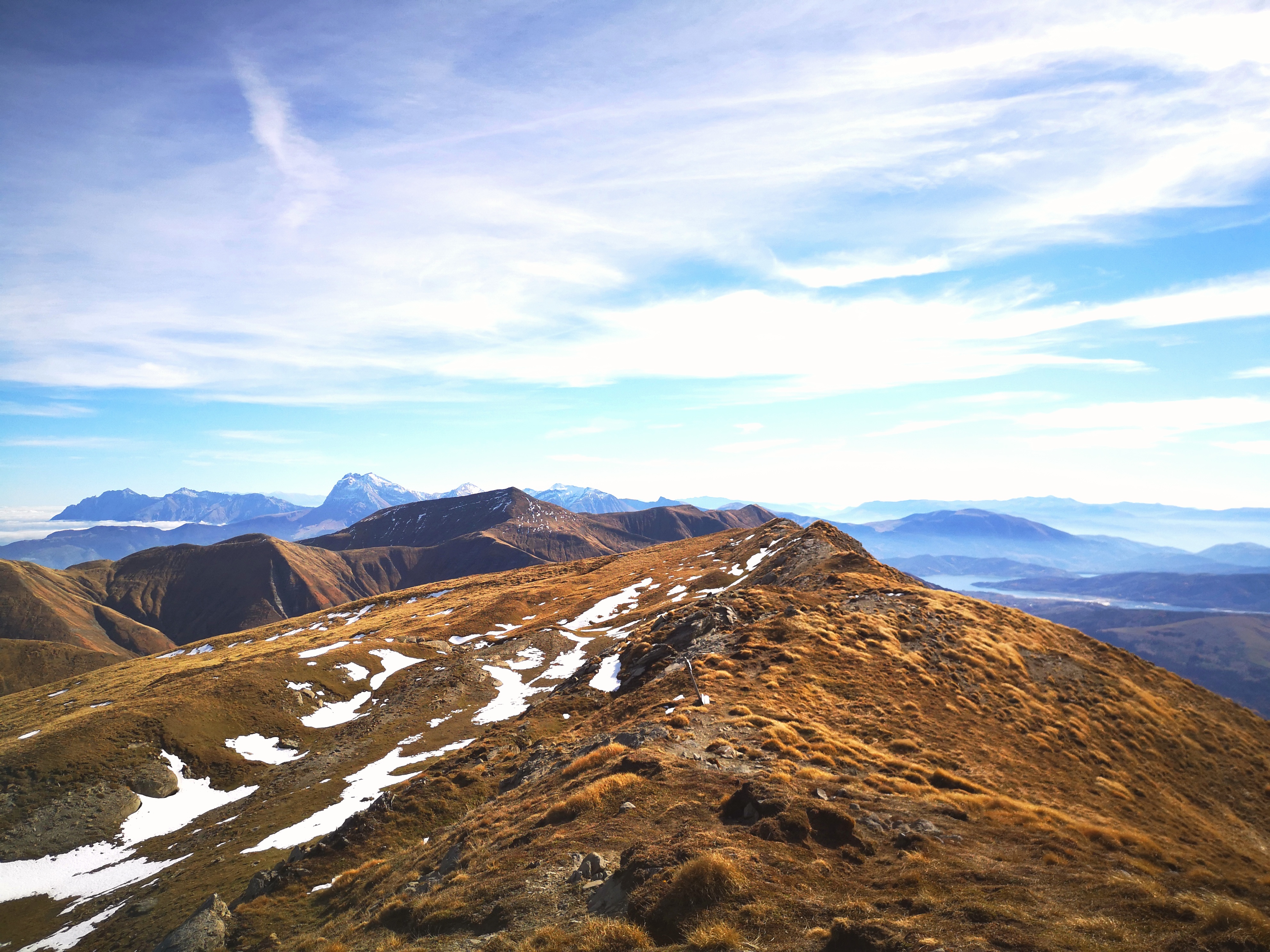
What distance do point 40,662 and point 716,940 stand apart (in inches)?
9416

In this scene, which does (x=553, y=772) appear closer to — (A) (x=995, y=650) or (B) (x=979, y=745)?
(B) (x=979, y=745)

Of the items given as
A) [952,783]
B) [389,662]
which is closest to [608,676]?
[952,783]

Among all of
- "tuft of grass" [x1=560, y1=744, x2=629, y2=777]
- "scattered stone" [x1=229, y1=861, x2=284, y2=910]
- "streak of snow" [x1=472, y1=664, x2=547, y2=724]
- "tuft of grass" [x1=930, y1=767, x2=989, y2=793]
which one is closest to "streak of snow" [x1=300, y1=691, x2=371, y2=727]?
"streak of snow" [x1=472, y1=664, x2=547, y2=724]

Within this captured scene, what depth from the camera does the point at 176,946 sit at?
2117 centimetres

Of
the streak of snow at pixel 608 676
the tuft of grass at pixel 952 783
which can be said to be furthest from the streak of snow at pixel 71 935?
the tuft of grass at pixel 952 783

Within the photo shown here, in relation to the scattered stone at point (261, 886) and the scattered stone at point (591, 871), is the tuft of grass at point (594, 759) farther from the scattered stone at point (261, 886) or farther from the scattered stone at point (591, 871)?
the scattered stone at point (261, 886)

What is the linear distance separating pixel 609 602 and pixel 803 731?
208 ft

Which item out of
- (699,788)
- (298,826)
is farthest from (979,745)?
(298,826)

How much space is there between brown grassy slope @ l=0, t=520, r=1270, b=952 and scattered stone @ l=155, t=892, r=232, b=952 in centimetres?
106

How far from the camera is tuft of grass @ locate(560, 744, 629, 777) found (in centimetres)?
2288

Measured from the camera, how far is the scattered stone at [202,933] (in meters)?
21.2

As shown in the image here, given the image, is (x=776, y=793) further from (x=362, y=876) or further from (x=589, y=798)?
(x=362, y=876)

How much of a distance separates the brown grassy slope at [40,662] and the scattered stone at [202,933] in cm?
18735

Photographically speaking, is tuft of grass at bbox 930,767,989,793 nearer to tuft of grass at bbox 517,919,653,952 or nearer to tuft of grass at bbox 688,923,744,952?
tuft of grass at bbox 688,923,744,952
